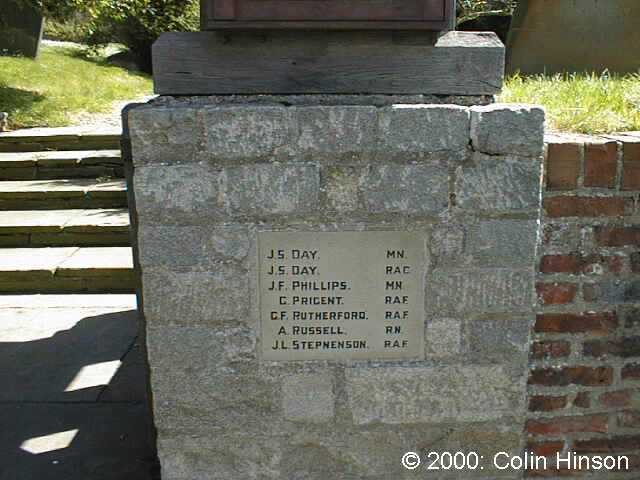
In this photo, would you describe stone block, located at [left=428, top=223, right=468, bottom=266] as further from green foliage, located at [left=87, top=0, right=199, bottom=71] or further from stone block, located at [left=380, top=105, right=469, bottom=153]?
green foliage, located at [left=87, top=0, right=199, bottom=71]

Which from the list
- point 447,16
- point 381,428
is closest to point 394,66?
point 447,16

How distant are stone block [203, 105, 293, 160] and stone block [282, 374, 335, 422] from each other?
2.55 feet

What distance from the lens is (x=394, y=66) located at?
2477 mm

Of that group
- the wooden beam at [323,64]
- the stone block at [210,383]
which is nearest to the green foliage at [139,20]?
the wooden beam at [323,64]

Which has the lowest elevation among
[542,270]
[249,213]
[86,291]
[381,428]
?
[86,291]

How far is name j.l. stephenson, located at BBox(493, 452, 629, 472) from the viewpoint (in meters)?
2.60

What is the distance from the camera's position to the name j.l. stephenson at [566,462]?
2.60 m

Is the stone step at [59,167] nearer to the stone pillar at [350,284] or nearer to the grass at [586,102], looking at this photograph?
the grass at [586,102]

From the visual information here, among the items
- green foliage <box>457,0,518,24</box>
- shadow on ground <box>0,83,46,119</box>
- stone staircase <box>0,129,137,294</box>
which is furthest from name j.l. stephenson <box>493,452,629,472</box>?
shadow on ground <box>0,83,46,119</box>

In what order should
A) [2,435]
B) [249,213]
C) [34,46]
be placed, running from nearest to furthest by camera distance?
[249,213] < [2,435] < [34,46]

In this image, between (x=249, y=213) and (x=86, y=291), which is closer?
(x=249, y=213)

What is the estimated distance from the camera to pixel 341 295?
8.04 ft

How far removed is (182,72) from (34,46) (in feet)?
35.3

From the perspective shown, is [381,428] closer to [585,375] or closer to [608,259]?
[585,375]
